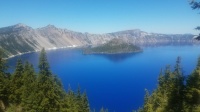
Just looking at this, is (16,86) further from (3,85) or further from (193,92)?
(193,92)

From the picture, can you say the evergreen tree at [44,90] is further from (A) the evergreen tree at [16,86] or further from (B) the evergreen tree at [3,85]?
(A) the evergreen tree at [16,86]

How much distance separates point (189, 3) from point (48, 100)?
1115 inches

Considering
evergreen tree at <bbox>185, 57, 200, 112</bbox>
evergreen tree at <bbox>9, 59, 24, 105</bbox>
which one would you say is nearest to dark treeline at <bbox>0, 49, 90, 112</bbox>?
evergreen tree at <bbox>9, 59, 24, 105</bbox>

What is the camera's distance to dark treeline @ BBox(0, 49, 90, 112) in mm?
39000

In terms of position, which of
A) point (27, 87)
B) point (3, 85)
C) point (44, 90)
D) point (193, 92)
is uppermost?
point (193, 92)

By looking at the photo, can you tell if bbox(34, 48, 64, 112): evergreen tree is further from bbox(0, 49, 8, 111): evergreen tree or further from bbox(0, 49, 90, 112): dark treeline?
bbox(0, 49, 8, 111): evergreen tree

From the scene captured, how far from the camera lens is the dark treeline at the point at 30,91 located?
128ft

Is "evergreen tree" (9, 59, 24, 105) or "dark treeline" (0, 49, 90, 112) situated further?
"evergreen tree" (9, 59, 24, 105)

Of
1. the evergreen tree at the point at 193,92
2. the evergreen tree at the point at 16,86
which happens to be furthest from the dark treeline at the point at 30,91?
the evergreen tree at the point at 193,92

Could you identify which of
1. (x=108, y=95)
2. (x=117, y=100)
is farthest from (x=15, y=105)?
(x=108, y=95)

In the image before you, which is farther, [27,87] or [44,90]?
[27,87]

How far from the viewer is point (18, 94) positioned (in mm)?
50438

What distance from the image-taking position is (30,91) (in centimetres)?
4625

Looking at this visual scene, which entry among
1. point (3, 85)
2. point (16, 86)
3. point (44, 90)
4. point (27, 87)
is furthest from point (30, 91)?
point (44, 90)
